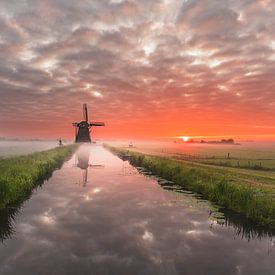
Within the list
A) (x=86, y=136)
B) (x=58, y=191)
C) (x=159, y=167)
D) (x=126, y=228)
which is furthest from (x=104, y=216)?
(x=86, y=136)

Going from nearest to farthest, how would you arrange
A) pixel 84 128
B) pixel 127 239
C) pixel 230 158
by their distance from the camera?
1. pixel 127 239
2. pixel 230 158
3. pixel 84 128

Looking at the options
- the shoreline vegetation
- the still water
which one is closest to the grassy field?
the shoreline vegetation

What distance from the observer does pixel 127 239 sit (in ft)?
43.3

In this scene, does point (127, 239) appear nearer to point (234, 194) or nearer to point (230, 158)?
point (234, 194)

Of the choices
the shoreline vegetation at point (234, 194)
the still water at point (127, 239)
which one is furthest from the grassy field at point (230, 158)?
the still water at point (127, 239)

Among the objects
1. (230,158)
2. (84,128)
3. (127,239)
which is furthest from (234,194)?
(84,128)

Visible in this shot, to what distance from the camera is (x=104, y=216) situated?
666 inches

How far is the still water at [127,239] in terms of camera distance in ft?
34.3

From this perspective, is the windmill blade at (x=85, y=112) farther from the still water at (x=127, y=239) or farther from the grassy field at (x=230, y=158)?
the still water at (x=127, y=239)

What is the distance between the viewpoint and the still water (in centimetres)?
1045

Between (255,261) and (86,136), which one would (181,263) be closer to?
(255,261)

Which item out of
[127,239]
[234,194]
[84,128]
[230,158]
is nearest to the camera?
[127,239]

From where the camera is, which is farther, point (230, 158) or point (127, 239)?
point (230, 158)

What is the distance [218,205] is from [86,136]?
11862cm
